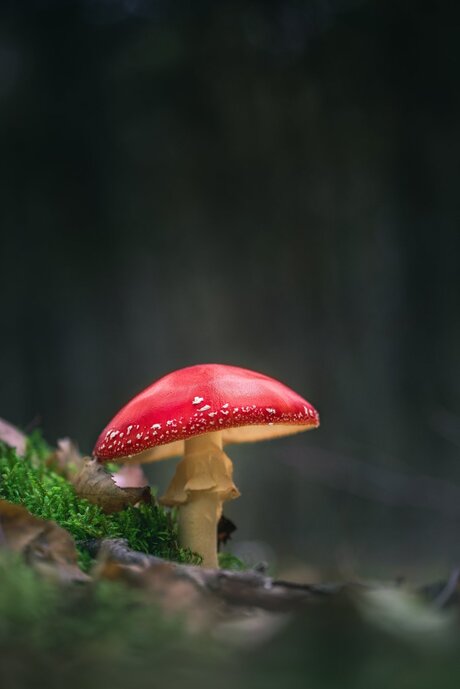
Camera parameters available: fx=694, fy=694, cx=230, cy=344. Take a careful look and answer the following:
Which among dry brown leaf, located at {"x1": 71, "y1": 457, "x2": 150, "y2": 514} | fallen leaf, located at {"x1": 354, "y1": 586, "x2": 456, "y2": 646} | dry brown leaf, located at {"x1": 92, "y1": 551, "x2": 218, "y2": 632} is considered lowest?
dry brown leaf, located at {"x1": 71, "y1": 457, "x2": 150, "y2": 514}

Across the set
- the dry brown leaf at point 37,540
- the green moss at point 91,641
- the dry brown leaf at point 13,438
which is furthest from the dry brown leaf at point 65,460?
the green moss at point 91,641

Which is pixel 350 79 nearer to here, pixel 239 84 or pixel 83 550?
pixel 239 84

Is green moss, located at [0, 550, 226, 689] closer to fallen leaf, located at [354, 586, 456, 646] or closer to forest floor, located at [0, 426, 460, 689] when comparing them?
forest floor, located at [0, 426, 460, 689]

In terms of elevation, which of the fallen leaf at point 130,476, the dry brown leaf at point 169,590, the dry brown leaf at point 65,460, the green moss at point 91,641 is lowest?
the fallen leaf at point 130,476

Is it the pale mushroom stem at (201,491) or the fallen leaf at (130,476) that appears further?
the fallen leaf at (130,476)

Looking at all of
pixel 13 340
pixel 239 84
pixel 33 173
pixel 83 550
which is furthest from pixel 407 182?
pixel 83 550

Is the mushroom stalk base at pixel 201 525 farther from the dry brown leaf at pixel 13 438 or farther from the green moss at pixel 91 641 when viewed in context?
the green moss at pixel 91 641

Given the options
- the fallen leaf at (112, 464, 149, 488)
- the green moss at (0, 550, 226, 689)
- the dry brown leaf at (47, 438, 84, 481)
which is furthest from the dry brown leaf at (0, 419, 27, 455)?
the green moss at (0, 550, 226, 689)
